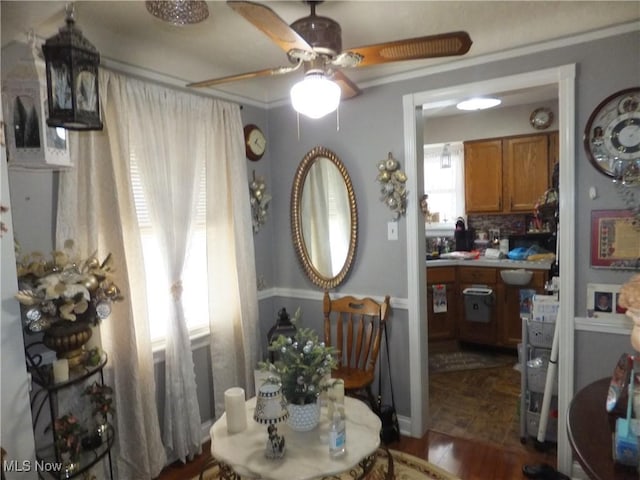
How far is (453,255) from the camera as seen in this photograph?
4.54 meters

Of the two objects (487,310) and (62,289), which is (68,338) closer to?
(62,289)

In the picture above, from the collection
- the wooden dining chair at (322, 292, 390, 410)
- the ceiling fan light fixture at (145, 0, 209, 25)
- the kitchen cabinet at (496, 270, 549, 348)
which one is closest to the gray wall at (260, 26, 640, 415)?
the wooden dining chair at (322, 292, 390, 410)

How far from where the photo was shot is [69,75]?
149 centimetres

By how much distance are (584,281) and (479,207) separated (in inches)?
99.9

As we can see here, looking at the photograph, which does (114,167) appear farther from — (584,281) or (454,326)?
(454,326)

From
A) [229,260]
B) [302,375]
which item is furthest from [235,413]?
[229,260]

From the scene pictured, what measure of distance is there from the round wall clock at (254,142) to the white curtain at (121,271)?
0.94m

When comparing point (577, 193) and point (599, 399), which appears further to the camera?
point (577, 193)

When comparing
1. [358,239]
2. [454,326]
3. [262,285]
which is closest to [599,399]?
[358,239]

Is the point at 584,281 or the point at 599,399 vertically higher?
the point at 584,281

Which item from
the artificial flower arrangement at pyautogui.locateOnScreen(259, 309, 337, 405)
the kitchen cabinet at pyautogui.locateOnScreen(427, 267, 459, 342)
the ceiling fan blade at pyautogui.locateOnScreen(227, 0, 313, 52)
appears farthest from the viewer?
the kitchen cabinet at pyautogui.locateOnScreen(427, 267, 459, 342)

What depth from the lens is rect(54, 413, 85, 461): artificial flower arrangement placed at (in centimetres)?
168

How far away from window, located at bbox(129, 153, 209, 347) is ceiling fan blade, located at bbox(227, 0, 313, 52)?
125 centimetres

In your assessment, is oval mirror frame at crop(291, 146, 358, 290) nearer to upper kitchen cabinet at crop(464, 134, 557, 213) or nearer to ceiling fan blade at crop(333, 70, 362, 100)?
ceiling fan blade at crop(333, 70, 362, 100)
